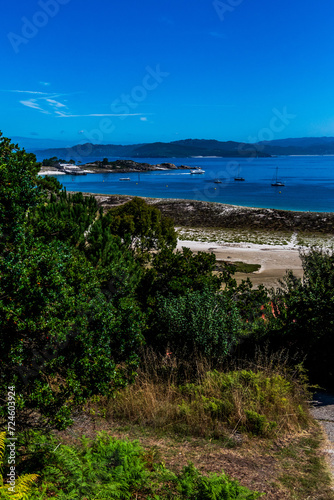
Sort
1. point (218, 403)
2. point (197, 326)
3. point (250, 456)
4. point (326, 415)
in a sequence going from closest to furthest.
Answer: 1. point (250, 456)
2. point (218, 403)
3. point (326, 415)
4. point (197, 326)

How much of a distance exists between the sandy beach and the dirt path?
45.9ft

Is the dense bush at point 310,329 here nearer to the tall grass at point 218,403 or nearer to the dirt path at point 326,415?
the dirt path at point 326,415

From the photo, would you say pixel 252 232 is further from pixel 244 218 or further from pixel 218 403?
pixel 218 403

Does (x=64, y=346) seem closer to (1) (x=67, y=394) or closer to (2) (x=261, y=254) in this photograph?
(1) (x=67, y=394)

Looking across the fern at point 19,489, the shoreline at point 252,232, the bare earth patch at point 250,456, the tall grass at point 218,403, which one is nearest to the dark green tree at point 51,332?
the fern at point 19,489

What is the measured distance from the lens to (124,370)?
7.06 meters

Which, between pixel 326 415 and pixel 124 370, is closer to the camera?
pixel 124 370

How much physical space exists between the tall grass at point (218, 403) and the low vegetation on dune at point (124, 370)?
0.02m

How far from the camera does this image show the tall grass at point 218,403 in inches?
254

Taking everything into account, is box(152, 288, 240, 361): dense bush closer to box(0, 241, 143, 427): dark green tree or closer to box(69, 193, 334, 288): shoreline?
box(0, 241, 143, 427): dark green tree

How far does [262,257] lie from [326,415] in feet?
78.8

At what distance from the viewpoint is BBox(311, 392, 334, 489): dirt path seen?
233 inches

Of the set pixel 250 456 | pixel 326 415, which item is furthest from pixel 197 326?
pixel 250 456

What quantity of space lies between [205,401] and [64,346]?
2.90m
